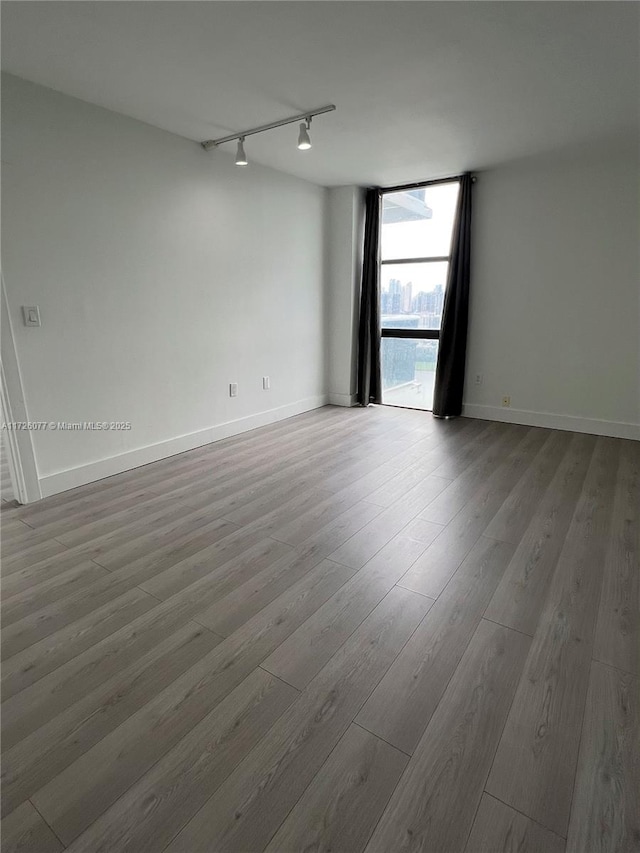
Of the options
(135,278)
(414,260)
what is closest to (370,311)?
(414,260)

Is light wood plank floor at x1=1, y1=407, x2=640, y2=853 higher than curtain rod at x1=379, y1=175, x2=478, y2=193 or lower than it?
lower

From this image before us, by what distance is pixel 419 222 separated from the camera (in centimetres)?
504

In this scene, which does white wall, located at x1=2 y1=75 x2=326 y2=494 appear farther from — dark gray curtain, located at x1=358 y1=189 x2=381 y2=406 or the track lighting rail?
dark gray curtain, located at x1=358 y1=189 x2=381 y2=406

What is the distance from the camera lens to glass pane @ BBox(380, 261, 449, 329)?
198 inches

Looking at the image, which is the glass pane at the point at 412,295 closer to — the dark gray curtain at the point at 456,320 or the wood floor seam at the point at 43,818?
the dark gray curtain at the point at 456,320

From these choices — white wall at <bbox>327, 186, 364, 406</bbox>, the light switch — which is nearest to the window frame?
white wall at <bbox>327, 186, 364, 406</bbox>

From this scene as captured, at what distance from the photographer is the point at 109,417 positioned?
10.8 feet

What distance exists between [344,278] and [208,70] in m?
3.01

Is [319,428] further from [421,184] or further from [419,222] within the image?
[421,184]

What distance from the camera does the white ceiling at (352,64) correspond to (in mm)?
1982

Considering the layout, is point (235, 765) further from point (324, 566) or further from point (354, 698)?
point (324, 566)

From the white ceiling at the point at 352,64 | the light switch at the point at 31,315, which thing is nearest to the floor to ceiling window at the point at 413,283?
the white ceiling at the point at 352,64

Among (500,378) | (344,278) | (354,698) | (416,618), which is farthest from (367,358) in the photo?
(354,698)

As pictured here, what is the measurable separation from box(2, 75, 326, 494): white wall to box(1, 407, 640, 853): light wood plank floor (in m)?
0.77
